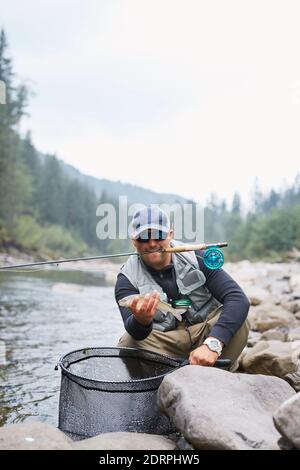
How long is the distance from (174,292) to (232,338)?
18.5 inches

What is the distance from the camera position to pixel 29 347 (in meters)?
5.12

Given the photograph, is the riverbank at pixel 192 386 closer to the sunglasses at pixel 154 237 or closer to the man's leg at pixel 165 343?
the man's leg at pixel 165 343

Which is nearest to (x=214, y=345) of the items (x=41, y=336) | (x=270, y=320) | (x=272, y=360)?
(x=272, y=360)

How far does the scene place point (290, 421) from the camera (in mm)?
1793

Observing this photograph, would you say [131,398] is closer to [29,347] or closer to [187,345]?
[187,345]

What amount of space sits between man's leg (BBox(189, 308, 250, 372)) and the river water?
1054mm

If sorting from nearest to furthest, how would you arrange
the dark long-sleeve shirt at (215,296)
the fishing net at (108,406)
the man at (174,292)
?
the fishing net at (108,406), the dark long-sleeve shirt at (215,296), the man at (174,292)

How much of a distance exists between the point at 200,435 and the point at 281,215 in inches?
1713

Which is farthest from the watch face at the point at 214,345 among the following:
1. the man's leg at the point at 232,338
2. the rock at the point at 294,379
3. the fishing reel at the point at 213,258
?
the rock at the point at 294,379

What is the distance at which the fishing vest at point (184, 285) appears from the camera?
295 cm

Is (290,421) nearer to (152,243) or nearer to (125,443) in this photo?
(125,443)

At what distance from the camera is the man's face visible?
9.53 feet

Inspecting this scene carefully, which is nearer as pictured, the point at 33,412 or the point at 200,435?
the point at 200,435
